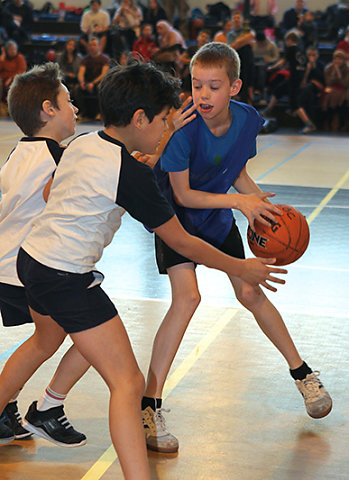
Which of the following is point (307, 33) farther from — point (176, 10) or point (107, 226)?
point (107, 226)

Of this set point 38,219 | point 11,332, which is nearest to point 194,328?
point 11,332

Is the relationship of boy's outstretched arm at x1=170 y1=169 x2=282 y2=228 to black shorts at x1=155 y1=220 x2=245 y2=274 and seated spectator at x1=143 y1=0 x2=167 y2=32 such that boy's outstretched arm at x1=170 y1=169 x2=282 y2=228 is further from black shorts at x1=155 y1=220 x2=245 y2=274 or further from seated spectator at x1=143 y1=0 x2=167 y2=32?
seated spectator at x1=143 y1=0 x2=167 y2=32

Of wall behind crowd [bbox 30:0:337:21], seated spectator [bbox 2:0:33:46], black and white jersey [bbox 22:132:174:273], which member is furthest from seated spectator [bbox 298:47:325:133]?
black and white jersey [bbox 22:132:174:273]

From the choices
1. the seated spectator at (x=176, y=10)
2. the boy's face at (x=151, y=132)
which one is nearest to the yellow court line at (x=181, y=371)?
the boy's face at (x=151, y=132)

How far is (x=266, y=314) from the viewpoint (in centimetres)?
354

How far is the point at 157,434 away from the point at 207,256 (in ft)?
2.91

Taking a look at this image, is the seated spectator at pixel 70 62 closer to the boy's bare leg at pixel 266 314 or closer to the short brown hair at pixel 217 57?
the short brown hair at pixel 217 57

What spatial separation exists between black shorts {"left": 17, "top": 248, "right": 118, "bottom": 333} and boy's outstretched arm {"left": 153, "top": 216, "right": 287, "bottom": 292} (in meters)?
0.31

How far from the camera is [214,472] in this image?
3035 mm

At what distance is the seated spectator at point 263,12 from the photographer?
20156 millimetres

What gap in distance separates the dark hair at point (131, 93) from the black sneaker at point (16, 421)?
136 centimetres

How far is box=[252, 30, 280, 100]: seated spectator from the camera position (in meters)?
15.5

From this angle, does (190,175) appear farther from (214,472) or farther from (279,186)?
(279,186)

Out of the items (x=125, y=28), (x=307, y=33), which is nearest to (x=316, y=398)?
(x=307, y=33)
